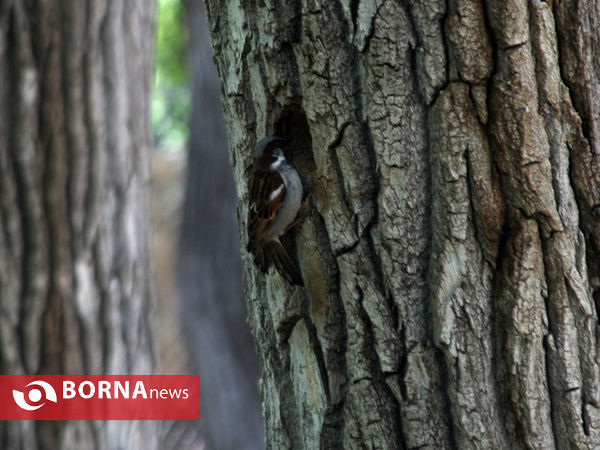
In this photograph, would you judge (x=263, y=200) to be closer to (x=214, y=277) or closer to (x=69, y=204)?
(x=69, y=204)

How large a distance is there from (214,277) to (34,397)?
14.6ft

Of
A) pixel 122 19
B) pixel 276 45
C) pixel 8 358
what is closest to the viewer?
pixel 276 45

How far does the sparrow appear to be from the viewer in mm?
1871

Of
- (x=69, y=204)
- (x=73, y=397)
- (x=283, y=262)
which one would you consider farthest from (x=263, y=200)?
(x=73, y=397)

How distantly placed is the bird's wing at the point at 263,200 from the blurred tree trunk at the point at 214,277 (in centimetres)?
552

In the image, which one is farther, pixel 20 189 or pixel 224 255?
pixel 224 255

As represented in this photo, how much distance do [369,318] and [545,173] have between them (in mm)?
513

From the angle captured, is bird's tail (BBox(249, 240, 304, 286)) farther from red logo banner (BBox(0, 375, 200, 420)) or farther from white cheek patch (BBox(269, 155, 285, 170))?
red logo banner (BBox(0, 375, 200, 420))

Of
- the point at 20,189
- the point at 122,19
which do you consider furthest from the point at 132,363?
the point at 122,19

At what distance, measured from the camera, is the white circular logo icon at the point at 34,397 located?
10.6 feet

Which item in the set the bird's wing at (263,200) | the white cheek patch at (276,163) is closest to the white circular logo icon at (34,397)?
the bird's wing at (263,200)

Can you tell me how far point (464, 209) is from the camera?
1.68 meters

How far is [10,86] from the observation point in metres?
3.22

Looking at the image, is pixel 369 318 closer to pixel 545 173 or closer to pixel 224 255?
pixel 545 173
